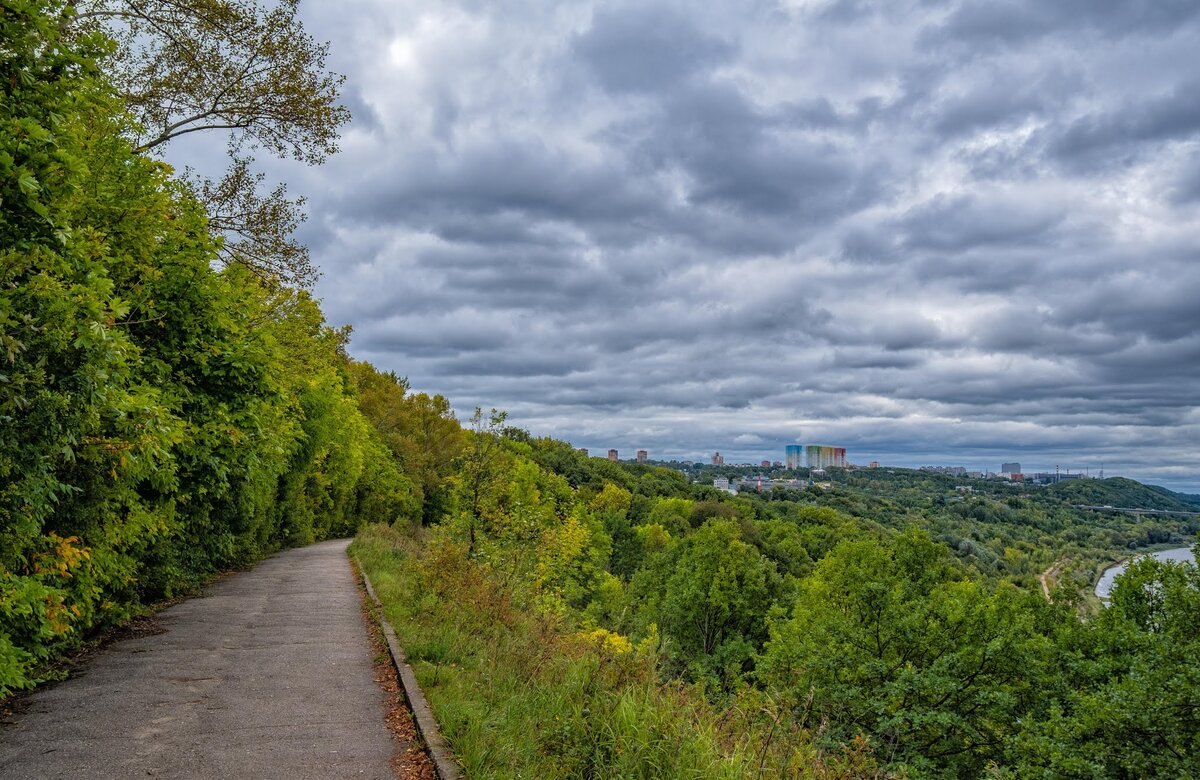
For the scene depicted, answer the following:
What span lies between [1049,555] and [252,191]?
105136mm

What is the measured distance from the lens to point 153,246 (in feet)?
33.3

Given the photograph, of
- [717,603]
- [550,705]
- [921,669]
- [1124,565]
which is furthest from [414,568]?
[717,603]

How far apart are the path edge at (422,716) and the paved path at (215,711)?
0.94ft

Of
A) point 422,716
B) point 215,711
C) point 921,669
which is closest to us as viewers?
point 422,716

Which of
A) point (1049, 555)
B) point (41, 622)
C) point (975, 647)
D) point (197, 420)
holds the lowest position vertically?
point (1049, 555)

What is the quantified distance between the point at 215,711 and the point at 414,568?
7509mm

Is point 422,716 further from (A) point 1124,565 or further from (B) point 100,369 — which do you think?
(A) point 1124,565

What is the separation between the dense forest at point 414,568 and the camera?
546cm

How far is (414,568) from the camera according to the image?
14.1 m

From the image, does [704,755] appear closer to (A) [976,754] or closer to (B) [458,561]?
(B) [458,561]

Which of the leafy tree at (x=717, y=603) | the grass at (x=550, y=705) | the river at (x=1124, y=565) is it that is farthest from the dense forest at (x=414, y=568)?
the leafy tree at (x=717, y=603)

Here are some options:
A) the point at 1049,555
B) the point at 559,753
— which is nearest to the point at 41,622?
the point at 559,753

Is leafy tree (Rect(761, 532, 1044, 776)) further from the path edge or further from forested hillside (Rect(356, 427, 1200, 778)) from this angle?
the path edge

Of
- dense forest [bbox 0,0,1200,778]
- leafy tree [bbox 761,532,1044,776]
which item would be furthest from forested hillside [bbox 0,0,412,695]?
leafy tree [bbox 761,532,1044,776]
